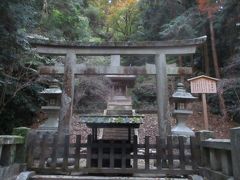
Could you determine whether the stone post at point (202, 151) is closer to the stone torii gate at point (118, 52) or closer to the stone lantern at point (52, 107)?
the stone torii gate at point (118, 52)

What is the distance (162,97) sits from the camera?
681 centimetres

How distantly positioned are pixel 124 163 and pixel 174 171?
1.05m

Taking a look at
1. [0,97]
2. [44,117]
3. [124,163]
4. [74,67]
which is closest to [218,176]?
[124,163]

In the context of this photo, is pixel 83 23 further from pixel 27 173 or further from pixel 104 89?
pixel 27 173

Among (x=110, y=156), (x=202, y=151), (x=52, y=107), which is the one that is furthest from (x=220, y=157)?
(x=52, y=107)

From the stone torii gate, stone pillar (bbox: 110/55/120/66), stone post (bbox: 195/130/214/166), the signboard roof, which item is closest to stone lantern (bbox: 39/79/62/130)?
the stone torii gate

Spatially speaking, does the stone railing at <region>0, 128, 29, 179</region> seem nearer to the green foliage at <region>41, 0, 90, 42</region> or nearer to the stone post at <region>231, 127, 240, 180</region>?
the stone post at <region>231, 127, 240, 180</region>

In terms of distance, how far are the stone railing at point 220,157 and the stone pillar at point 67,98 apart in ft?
10.3

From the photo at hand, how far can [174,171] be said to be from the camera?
558 centimetres

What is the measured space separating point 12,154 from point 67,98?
6.82ft

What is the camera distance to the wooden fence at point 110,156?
5.61 meters

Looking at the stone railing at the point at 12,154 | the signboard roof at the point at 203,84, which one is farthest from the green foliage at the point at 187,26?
the stone railing at the point at 12,154

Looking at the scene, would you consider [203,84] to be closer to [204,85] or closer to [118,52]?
[204,85]

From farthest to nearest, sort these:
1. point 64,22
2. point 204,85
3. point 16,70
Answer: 1. point 64,22
2. point 16,70
3. point 204,85
